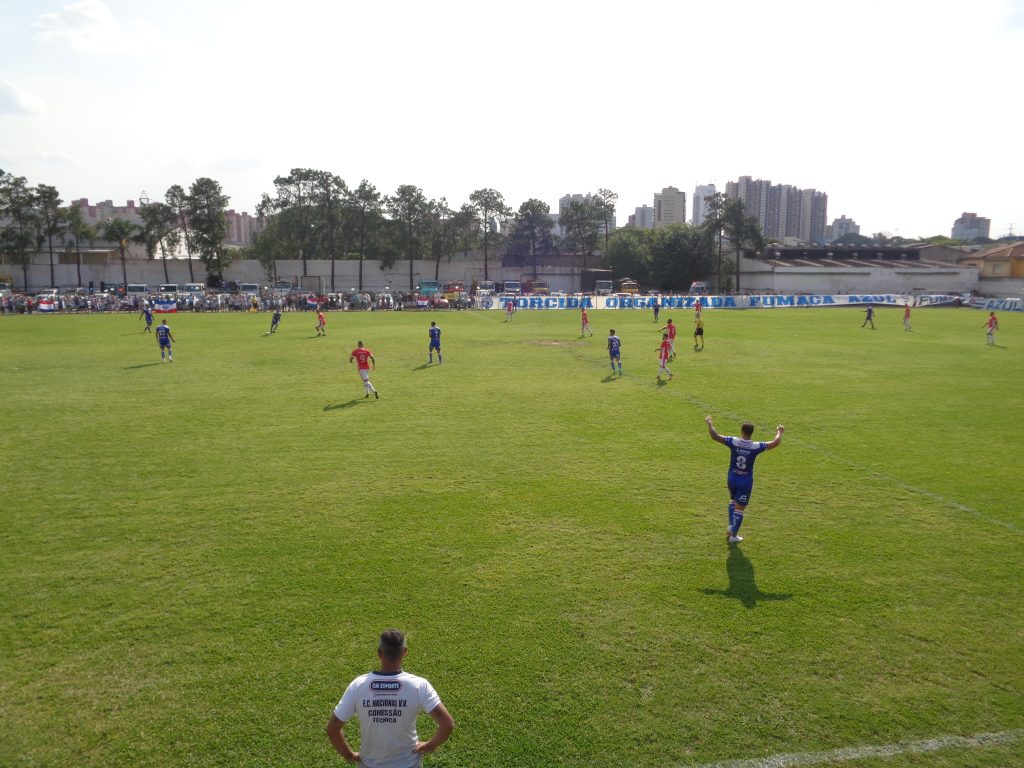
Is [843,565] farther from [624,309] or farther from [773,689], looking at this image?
[624,309]

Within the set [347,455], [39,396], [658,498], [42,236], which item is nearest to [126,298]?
[42,236]

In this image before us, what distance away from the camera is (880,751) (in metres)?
5.70

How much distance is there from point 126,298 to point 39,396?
49512mm

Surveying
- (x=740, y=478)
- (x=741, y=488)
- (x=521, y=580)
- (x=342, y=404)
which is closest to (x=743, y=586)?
(x=741, y=488)

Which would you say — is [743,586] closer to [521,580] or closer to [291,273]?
[521,580]

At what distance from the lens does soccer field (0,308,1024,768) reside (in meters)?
5.95

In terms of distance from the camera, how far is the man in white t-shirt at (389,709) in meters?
4.16

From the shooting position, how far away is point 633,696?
638cm

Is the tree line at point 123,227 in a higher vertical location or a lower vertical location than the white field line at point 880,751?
higher

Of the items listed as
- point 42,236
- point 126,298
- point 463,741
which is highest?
point 42,236

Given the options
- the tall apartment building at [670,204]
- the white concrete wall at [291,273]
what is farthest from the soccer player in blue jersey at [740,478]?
the tall apartment building at [670,204]

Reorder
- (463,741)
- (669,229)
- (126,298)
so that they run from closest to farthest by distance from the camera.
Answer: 1. (463,741)
2. (126,298)
3. (669,229)

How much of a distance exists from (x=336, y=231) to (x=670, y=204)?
136997 mm

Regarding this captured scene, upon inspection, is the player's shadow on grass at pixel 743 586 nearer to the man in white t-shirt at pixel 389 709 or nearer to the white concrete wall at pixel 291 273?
the man in white t-shirt at pixel 389 709
